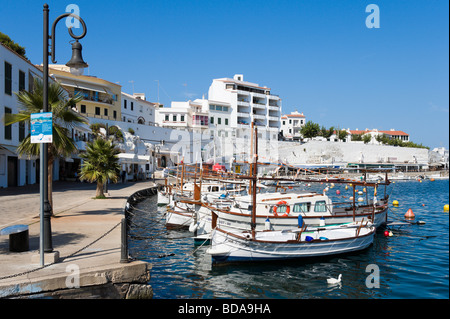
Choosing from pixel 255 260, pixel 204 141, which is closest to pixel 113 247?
pixel 255 260

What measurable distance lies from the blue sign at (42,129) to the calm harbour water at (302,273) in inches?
224

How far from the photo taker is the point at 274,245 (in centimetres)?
1497

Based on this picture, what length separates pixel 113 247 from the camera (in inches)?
453

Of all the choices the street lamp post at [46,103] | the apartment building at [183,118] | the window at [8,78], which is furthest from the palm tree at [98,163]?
the apartment building at [183,118]

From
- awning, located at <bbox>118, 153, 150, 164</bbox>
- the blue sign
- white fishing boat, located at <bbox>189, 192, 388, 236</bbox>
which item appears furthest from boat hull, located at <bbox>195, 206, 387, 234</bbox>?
awning, located at <bbox>118, 153, 150, 164</bbox>

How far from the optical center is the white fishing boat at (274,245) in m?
14.8

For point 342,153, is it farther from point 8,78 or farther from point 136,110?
point 8,78

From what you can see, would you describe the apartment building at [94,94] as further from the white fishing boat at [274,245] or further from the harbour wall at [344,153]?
the white fishing boat at [274,245]

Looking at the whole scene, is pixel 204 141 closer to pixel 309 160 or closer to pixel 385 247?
pixel 309 160

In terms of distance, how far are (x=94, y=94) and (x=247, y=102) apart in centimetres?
3952

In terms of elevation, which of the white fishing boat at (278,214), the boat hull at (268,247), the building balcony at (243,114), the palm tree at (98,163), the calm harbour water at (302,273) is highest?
the building balcony at (243,114)

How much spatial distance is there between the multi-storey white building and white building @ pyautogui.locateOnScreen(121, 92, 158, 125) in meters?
18.0
